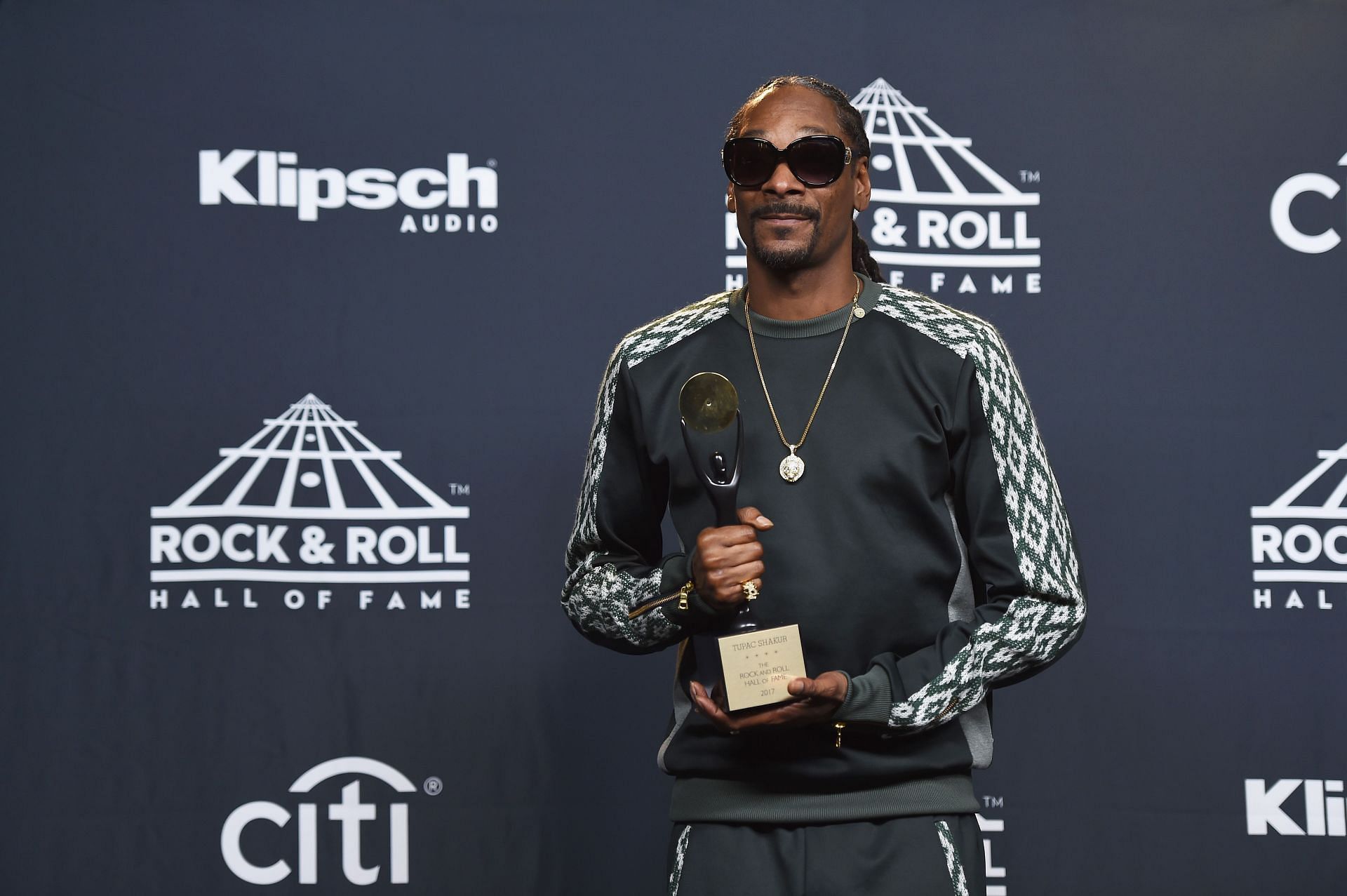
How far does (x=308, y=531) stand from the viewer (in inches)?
110

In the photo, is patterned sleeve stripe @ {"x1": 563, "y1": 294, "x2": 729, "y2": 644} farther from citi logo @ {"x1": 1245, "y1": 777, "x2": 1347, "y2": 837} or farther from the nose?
citi logo @ {"x1": 1245, "y1": 777, "x2": 1347, "y2": 837}

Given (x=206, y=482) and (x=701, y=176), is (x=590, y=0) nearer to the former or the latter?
(x=701, y=176)

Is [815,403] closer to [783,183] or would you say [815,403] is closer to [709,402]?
[709,402]

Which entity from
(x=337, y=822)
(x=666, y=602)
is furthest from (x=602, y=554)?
(x=337, y=822)

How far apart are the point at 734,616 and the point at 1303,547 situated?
177 cm

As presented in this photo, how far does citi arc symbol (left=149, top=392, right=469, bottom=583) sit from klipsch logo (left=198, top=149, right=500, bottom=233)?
45 centimetres

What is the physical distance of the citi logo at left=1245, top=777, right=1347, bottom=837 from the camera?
274 centimetres

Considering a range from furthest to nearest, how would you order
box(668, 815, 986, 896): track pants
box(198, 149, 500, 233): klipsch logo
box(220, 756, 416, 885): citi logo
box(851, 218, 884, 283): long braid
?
box(198, 149, 500, 233): klipsch logo < box(220, 756, 416, 885): citi logo < box(851, 218, 884, 283): long braid < box(668, 815, 986, 896): track pants

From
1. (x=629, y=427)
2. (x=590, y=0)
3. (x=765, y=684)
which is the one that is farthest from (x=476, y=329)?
(x=765, y=684)

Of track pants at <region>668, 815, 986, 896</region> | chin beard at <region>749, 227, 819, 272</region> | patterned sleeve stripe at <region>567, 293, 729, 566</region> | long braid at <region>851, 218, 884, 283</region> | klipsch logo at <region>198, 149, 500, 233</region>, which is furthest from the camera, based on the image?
klipsch logo at <region>198, 149, 500, 233</region>

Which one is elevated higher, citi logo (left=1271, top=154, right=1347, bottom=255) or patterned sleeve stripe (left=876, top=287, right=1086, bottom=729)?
citi logo (left=1271, top=154, right=1347, bottom=255)

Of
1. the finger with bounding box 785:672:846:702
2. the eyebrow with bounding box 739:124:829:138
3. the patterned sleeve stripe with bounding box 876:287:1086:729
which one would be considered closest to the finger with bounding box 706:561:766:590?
the finger with bounding box 785:672:846:702

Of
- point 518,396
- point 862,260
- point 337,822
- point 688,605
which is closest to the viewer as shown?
point 688,605

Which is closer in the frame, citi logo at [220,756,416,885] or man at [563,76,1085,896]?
man at [563,76,1085,896]
